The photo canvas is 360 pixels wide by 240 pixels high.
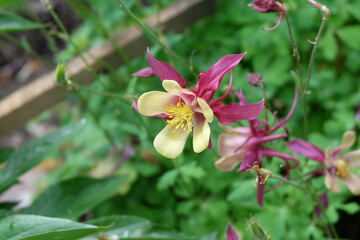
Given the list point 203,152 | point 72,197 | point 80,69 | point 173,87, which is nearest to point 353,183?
point 173,87

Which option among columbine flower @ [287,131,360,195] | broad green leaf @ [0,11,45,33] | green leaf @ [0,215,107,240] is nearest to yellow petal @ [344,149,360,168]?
columbine flower @ [287,131,360,195]

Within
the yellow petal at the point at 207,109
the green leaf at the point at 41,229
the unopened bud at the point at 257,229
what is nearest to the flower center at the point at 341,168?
the unopened bud at the point at 257,229

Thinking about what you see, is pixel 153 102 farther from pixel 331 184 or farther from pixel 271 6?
pixel 331 184

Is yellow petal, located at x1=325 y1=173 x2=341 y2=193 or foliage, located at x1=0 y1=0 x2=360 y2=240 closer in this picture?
yellow petal, located at x1=325 y1=173 x2=341 y2=193

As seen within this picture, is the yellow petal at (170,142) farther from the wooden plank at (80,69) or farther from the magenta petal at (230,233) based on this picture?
the wooden plank at (80,69)

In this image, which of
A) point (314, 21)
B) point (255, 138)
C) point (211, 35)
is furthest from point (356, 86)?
point (255, 138)

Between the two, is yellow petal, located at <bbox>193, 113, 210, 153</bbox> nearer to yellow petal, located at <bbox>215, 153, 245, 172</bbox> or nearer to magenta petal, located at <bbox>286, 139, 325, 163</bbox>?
yellow petal, located at <bbox>215, 153, 245, 172</bbox>
